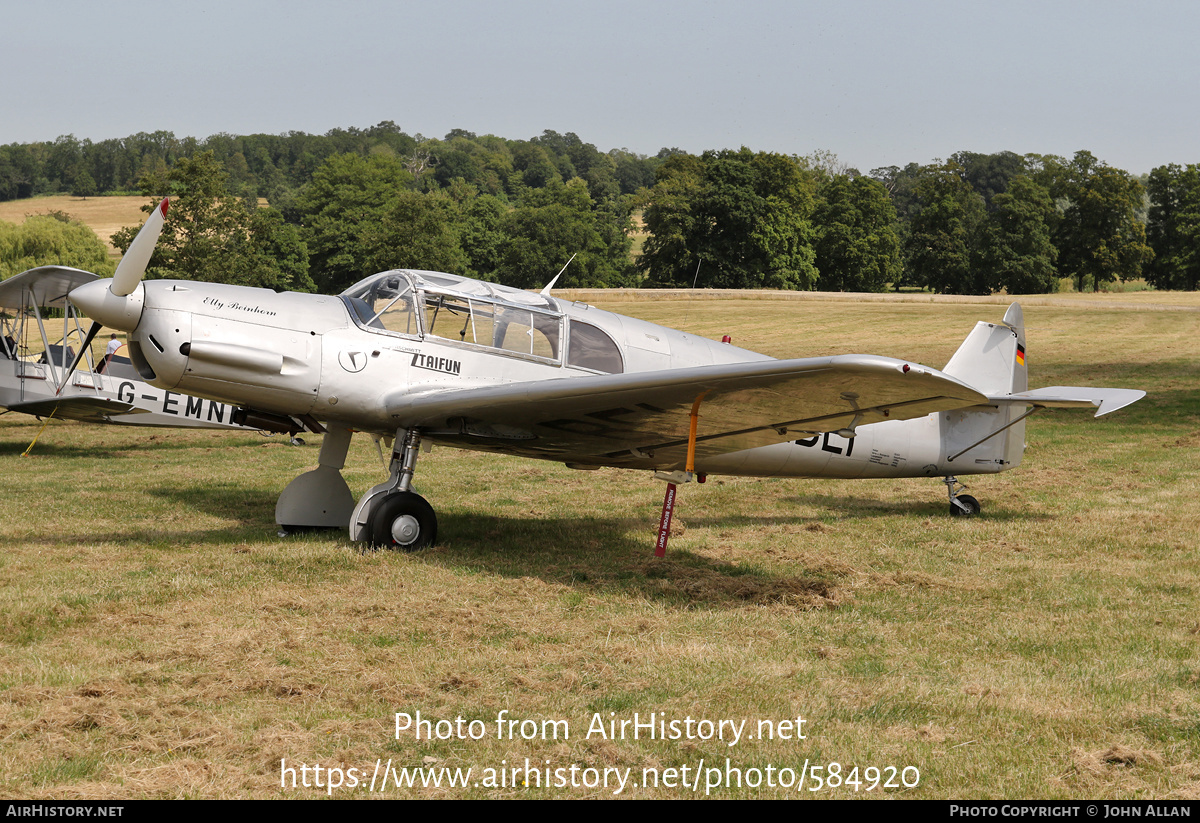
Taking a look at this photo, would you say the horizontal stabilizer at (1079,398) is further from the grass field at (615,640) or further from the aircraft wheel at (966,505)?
the aircraft wheel at (966,505)

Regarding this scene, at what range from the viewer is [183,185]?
2402 inches

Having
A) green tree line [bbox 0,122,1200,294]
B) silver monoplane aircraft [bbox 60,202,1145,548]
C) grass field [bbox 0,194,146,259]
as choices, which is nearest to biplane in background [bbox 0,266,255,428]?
silver monoplane aircraft [bbox 60,202,1145,548]

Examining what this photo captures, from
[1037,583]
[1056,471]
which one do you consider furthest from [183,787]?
[1056,471]

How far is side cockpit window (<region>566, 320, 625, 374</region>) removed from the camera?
29.8 ft

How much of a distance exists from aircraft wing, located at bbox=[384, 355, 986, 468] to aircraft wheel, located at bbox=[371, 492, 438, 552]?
676 mm

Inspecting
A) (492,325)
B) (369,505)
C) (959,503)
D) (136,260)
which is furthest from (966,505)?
(136,260)

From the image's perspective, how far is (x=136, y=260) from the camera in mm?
7621

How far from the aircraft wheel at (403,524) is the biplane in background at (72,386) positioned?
25.4 ft

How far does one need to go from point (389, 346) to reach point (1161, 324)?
42.6 metres

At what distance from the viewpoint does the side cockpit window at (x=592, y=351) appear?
29.8 feet

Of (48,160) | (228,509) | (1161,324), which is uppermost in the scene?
(48,160)

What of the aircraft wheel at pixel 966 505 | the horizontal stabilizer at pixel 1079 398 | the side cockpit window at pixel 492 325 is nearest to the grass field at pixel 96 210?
the side cockpit window at pixel 492 325
